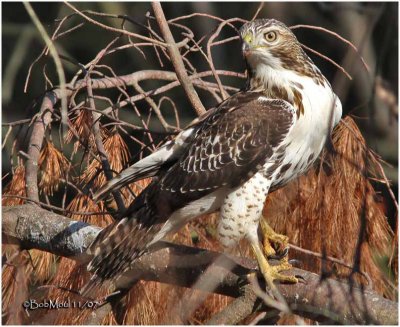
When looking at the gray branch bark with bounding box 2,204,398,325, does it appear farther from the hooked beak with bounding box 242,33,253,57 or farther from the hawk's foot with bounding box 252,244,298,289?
the hooked beak with bounding box 242,33,253,57

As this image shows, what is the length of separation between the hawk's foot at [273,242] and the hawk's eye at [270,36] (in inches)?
29.2

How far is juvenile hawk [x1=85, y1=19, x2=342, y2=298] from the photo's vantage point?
114 inches

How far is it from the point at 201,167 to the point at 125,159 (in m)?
0.52

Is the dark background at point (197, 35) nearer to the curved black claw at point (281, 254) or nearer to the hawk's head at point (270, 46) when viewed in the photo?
the hawk's head at point (270, 46)

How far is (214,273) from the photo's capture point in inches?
111

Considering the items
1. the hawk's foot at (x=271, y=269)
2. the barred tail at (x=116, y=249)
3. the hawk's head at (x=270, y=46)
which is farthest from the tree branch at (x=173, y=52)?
the hawk's foot at (x=271, y=269)

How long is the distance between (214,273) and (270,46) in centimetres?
91

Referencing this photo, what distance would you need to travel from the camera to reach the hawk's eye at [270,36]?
9.91ft

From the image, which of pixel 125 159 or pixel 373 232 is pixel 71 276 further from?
pixel 373 232

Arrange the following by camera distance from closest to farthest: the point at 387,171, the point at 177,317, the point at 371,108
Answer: the point at 371,108 < the point at 177,317 < the point at 387,171

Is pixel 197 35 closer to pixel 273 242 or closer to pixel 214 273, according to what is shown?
pixel 273 242

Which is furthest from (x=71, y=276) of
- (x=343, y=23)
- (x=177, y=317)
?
(x=343, y=23)

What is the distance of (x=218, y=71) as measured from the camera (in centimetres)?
291

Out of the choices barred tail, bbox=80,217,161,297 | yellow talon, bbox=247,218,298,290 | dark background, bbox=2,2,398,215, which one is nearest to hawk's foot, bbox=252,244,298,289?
yellow talon, bbox=247,218,298,290
